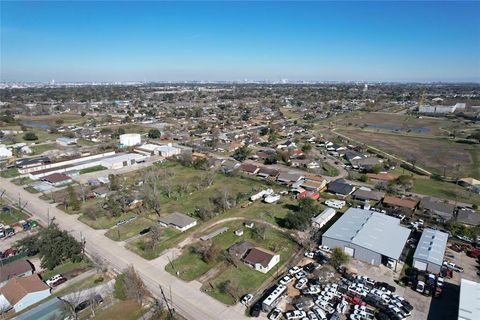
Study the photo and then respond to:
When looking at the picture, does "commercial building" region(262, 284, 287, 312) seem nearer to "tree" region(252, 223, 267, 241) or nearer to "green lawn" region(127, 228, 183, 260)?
"tree" region(252, 223, 267, 241)

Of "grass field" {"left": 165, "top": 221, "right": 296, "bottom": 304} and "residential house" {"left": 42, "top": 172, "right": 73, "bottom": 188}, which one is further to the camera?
"residential house" {"left": 42, "top": 172, "right": 73, "bottom": 188}

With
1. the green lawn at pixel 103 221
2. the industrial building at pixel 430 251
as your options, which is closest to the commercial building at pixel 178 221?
the green lawn at pixel 103 221

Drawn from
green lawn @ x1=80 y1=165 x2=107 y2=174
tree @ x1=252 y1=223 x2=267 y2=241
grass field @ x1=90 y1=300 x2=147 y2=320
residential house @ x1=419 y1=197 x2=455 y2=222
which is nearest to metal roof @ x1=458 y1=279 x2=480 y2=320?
residential house @ x1=419 y1=197 x2=455 y2=222

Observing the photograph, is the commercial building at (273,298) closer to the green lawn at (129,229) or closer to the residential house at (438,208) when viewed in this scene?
the green lawn at (129,229)

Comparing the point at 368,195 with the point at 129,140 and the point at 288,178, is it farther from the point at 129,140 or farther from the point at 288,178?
the point at 129,140

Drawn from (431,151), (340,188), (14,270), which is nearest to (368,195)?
(340,188)

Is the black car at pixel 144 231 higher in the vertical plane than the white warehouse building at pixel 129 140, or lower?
lower

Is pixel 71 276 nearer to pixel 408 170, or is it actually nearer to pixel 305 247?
pixel 305 247
